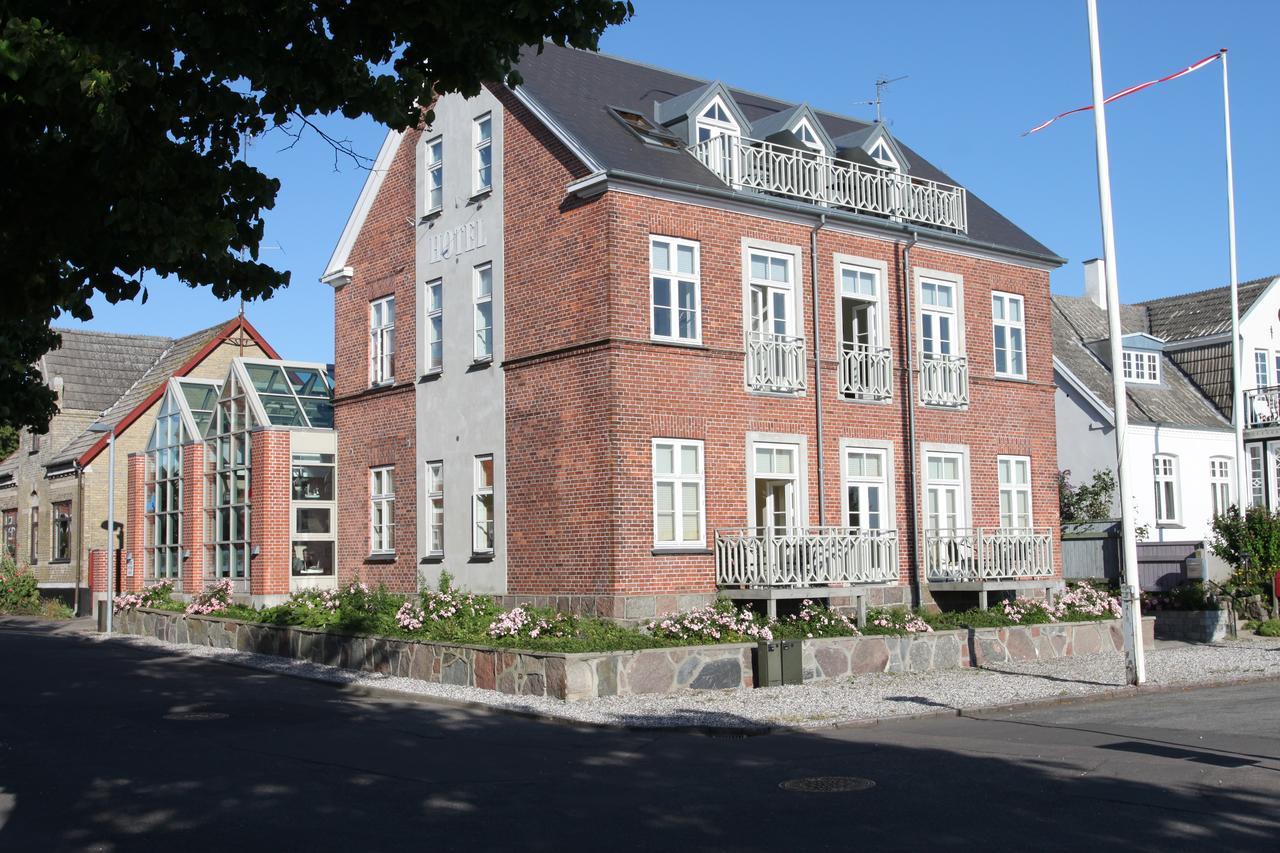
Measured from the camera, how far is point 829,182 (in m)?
24.9

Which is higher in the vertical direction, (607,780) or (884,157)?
(884,157)

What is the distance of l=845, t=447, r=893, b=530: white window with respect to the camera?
24.3 meters

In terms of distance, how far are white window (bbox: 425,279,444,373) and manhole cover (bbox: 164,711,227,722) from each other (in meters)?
10.3

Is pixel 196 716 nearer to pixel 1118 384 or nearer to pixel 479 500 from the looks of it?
pixel 479 500

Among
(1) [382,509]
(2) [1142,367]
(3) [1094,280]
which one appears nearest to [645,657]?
(1) [382,509]

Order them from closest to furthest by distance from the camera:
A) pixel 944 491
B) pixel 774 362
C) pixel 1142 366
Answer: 1. pixel 774 362
2. pixel 944 491
3. pixel 1142 366

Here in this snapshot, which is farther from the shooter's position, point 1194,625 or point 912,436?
point 1194,625

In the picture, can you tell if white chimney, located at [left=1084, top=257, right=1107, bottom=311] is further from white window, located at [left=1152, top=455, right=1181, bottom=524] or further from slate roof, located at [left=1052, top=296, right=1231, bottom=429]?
white window, located at [left=1152, top=455, right=1181, bottom=524]

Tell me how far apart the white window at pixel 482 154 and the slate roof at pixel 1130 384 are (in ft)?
58.1

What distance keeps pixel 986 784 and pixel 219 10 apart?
8.22 meters

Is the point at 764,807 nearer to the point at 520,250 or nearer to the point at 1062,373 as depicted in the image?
the point at 520,250

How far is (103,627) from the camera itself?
31438 mm

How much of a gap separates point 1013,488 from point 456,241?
39.9 feet

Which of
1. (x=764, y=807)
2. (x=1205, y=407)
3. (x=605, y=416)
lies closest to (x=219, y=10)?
(x=764, y=807)
